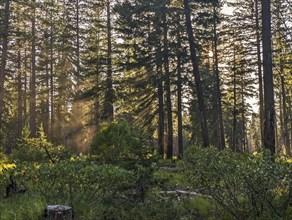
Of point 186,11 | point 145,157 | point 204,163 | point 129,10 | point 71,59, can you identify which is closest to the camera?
point 204,163

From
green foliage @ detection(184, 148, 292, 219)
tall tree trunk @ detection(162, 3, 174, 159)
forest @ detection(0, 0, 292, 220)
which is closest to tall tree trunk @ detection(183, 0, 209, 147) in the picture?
forest @ detection(0, 0, 292, 220)

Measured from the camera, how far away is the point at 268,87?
11.0 meters

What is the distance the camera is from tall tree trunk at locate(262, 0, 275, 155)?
10.4 meters

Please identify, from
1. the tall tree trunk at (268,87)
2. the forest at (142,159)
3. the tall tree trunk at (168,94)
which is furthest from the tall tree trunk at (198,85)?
the tall tree trunk at (268,87)

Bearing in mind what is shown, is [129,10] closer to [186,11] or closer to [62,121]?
[186,11]

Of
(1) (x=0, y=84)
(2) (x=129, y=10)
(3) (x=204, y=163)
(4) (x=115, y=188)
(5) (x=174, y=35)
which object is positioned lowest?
(4) (x=115, y=188)

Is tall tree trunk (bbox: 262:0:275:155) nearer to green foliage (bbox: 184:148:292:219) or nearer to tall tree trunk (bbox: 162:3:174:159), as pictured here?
green foliage (bbox: 184:148:292:219)

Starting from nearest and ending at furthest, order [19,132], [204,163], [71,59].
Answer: [204,163]
[19,132]
[71,59]

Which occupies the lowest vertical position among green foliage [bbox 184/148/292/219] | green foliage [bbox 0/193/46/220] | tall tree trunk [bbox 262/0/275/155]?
green foliage [bbox 0/193/46/220]

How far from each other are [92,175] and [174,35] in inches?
602

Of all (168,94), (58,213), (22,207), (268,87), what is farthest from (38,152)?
(168,94)

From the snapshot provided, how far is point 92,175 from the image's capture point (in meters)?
7.21

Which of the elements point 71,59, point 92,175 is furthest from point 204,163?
point 71,59

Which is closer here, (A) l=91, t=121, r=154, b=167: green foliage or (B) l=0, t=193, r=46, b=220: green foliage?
(B) l=0, t=193, r=46, b=220: green foliage
